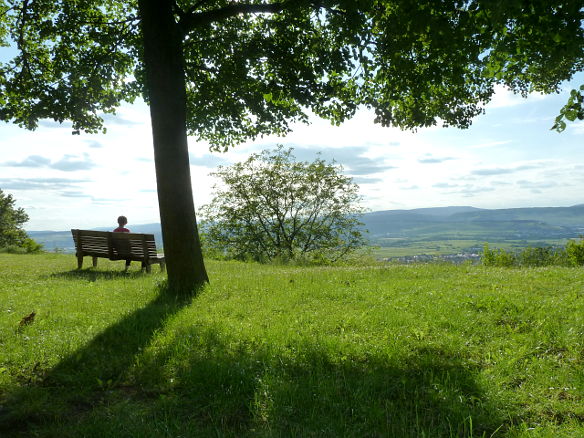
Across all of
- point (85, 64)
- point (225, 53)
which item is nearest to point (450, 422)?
point (225, 53)

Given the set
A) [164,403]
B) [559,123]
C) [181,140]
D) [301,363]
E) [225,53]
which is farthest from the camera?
[225,53]

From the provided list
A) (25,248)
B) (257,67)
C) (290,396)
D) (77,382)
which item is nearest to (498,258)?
(257,67)

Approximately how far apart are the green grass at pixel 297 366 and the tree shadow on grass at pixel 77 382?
0.02 meters

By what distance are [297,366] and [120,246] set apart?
1073 cm

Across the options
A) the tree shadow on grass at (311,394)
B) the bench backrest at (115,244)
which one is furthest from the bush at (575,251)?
the bench backrest at (115,244)

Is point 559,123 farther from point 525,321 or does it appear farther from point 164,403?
point 164,403

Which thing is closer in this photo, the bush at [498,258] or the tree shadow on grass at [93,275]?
the tree shadow on grass at [93,275]

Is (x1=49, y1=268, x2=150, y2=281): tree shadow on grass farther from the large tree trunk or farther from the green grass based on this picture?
the large tree trunk

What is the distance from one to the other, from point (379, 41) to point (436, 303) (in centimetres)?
540

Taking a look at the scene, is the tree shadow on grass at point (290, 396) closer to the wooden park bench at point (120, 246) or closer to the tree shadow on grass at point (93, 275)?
the tree shadow on grass at point (93, 275)

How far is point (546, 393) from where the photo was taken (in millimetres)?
4004

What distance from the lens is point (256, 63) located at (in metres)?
11.0

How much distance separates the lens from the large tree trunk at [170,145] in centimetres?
812

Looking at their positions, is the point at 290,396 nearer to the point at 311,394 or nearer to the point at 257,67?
the point at 311,394
